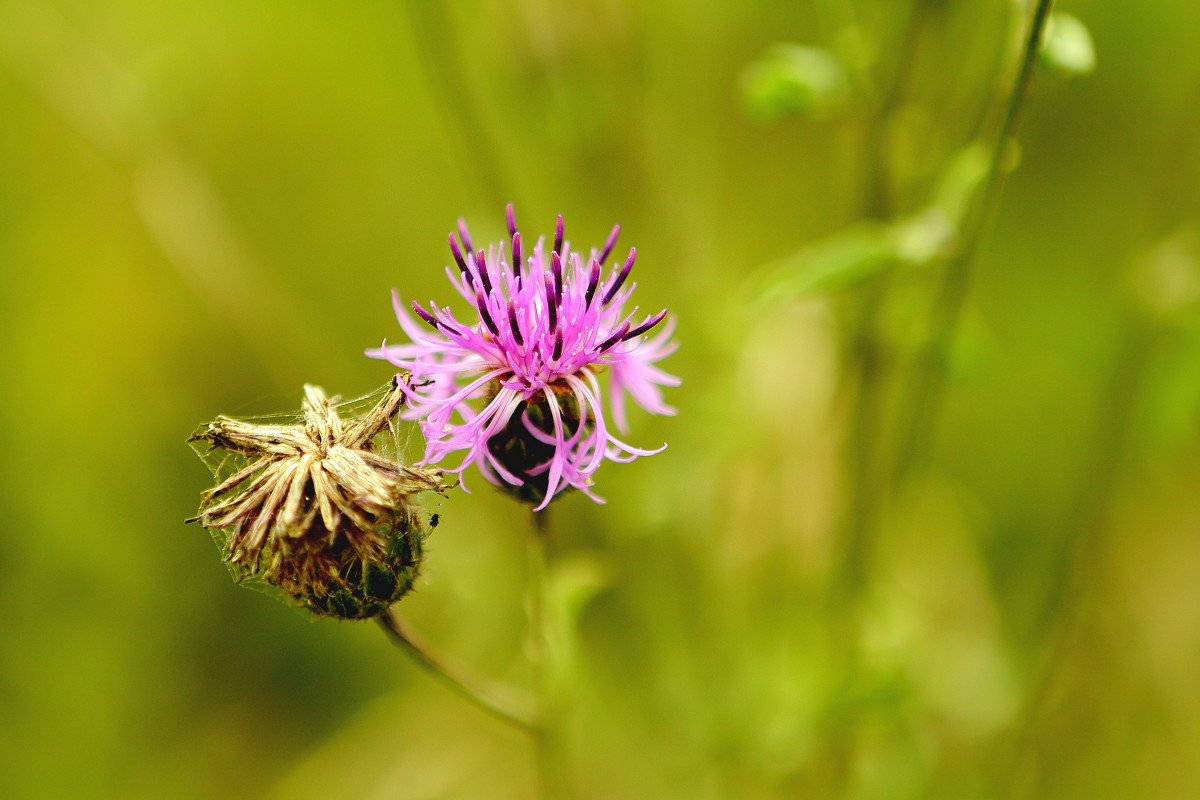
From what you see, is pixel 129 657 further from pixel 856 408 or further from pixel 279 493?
pixel 856 408

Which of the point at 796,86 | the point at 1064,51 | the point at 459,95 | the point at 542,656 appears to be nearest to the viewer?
the point at 1064,51

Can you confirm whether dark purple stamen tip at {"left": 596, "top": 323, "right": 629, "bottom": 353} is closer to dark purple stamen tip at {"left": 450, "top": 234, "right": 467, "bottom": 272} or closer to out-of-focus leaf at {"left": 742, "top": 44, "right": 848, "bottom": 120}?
dark purple stamen tip at {"left": 450, "top": 234, "right": 467, "bottom": 272}

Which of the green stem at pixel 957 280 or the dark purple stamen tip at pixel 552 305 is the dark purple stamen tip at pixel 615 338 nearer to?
the dark purple stamen tip at pixel 552 305

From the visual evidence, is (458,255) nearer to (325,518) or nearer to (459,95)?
(325,518)

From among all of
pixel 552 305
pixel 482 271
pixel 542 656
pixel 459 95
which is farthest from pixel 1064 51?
pixel 459 95

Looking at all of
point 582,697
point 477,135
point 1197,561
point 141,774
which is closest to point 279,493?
point 477,135

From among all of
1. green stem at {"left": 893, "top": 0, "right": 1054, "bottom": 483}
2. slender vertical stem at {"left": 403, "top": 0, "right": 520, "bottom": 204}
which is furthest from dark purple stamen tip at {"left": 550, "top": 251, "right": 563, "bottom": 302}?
slender vertical stem at {"left": 403, "top": 0, "right": 520, "bottom": 204}

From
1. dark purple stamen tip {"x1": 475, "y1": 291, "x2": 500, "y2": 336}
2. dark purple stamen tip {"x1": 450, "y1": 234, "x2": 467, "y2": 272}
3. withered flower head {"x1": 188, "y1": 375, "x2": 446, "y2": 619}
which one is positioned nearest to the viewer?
withered flower head {"x1": 188, "y1": 375, "x2": 446, "y2": 619}
